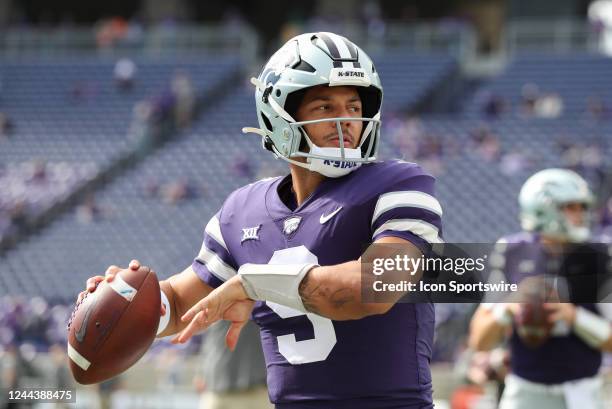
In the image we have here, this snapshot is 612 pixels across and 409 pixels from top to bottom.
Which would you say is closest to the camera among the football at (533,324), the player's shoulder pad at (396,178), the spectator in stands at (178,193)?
the player's shoulder pad at (396,178)

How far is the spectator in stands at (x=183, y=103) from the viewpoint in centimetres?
1972

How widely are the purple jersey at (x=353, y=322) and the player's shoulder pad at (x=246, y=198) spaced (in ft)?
0.55

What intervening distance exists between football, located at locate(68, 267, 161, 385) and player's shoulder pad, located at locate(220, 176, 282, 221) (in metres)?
0.35

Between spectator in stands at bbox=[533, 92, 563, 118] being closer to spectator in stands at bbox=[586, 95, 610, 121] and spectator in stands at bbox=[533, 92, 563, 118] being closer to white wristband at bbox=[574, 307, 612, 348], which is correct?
spectator in stands at bbox=[586, 95, 610, 121]

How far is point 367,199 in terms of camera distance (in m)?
2.88

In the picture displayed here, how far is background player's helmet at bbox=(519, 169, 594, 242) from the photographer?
501 cm

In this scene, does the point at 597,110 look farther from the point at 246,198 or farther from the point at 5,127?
the point at 246,198

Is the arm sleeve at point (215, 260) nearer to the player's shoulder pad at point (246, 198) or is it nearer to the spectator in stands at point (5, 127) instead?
the player's shoulder pad at point (246, 198)

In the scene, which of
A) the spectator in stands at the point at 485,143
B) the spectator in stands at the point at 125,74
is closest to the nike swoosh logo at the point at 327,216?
the spectator in stands at the point at 485,143

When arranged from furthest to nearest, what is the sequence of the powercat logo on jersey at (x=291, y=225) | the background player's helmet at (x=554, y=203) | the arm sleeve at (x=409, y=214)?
1. the background player's helmet at (x=554, y=203)
2. the powercat logo on jersey at (x=291, y=225)
3. the arm sleeve at (x=409, y=214)

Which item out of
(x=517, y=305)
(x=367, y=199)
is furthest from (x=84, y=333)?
(x=517, y=305)

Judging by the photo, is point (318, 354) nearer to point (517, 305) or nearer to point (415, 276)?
point (415, 276)

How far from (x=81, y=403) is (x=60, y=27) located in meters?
16.5

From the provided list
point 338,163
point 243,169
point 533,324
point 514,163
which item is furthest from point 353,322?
point 243,169
